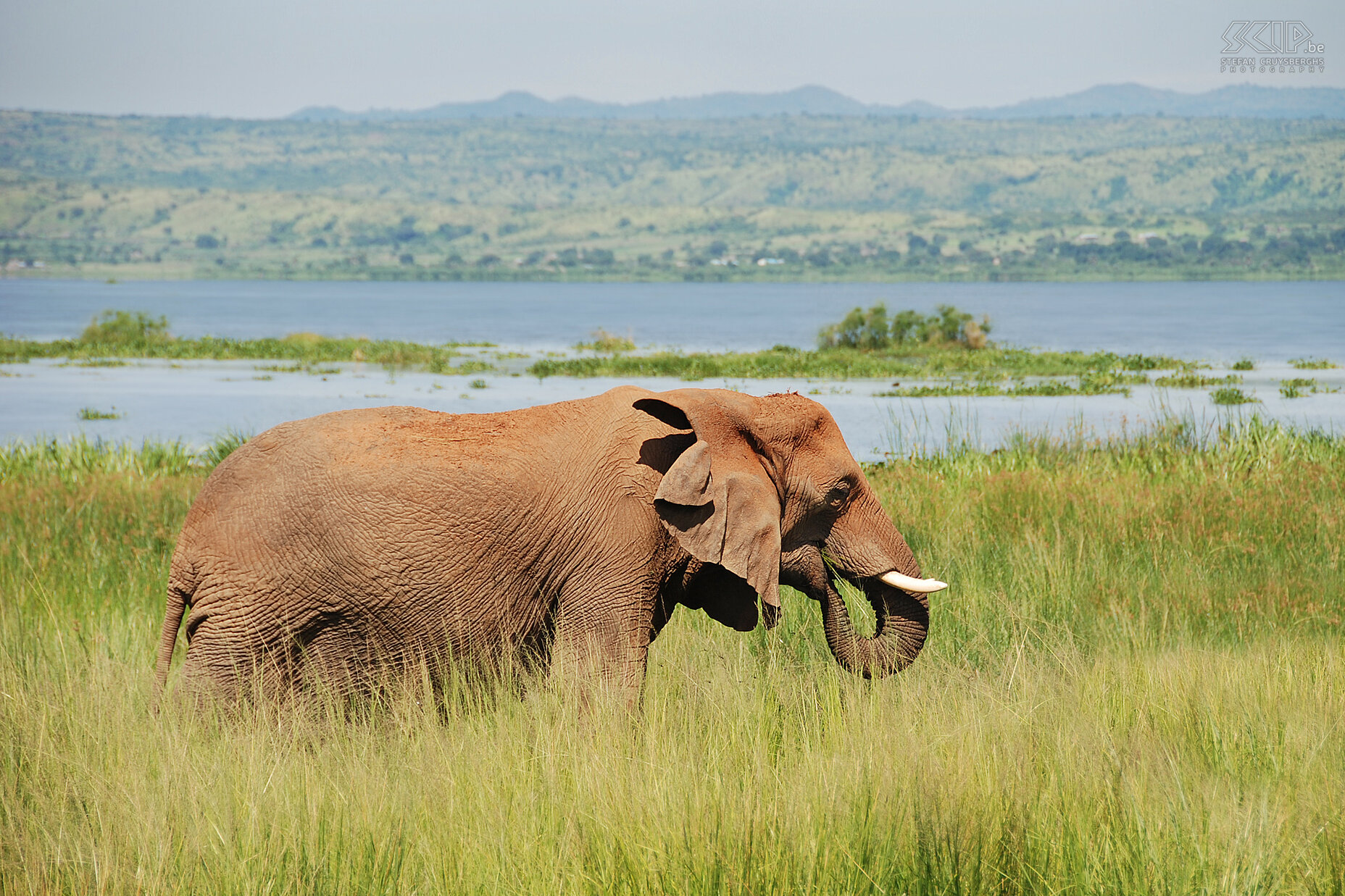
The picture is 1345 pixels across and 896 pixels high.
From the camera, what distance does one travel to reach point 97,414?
24.5m

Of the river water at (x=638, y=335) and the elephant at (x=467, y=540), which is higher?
the elephant at (x=467, y=540)

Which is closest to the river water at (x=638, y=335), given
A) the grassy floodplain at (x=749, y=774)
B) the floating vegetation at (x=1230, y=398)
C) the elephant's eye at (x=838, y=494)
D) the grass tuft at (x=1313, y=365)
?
the floating vegetation at (x=1230, y=398)

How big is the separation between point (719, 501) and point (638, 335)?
58.8m

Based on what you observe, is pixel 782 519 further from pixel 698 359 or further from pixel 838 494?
pixel 698 359

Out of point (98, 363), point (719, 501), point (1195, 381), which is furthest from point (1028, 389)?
point (98, 363)

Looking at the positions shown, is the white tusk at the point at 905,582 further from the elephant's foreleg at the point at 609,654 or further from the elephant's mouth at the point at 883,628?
the elephant's foreleg at the point at 609,654

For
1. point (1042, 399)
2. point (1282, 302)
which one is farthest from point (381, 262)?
point (1042, 399)

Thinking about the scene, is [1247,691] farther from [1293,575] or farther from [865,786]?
[1293,575]

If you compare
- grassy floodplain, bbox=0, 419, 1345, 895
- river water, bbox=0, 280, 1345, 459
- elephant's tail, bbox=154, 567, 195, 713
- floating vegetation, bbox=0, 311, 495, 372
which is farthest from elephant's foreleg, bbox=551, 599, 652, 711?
floating vegetation, bbox=0, 311, 495, 372

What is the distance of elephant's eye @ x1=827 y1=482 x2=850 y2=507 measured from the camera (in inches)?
186

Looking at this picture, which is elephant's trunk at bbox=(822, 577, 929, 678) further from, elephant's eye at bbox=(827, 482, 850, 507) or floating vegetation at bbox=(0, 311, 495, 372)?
floating vegetation at bbox=(0, 311, 495, 372)

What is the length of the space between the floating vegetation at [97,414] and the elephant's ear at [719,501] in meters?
22.6

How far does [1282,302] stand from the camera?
286 ft

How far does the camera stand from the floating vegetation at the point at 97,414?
24.1 metres
